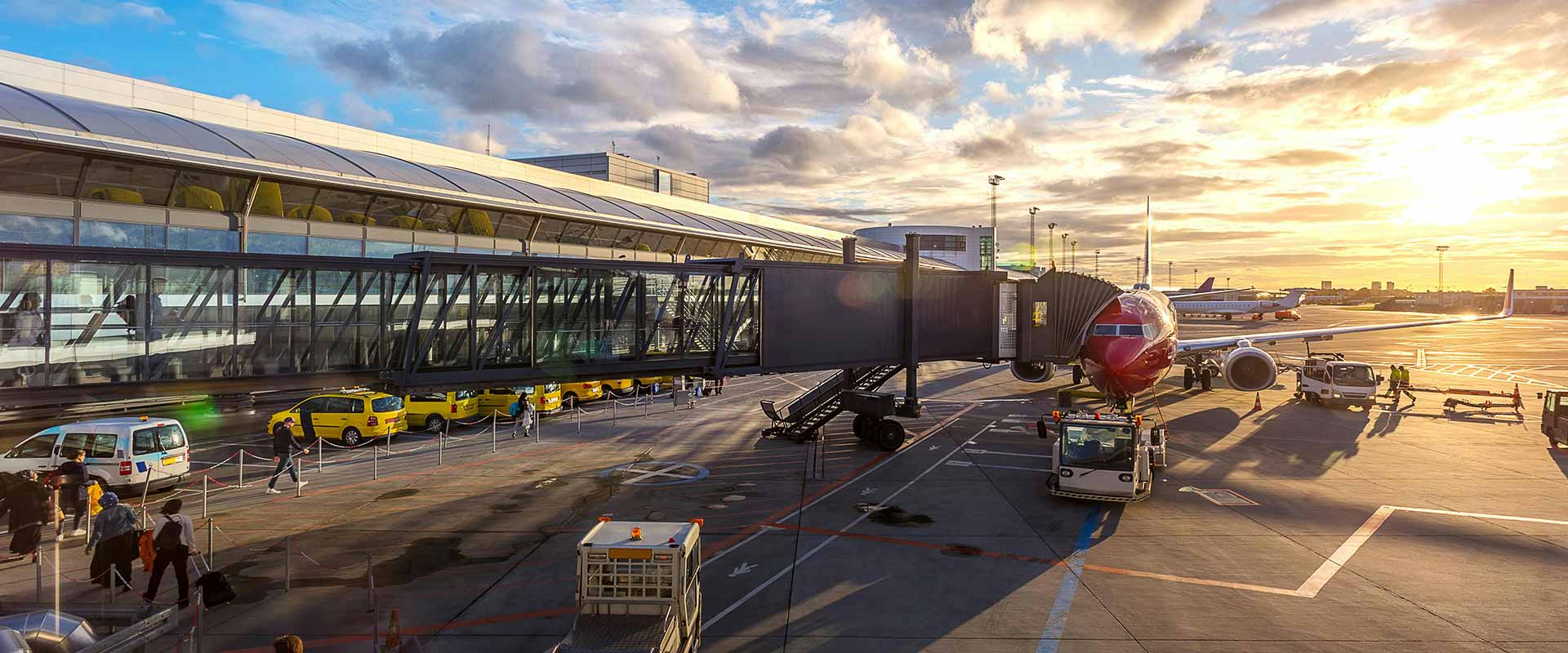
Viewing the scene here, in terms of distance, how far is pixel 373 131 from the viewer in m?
47.8

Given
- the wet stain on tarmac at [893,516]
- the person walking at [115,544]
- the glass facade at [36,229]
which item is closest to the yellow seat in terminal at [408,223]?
the glass facade at [36,229]

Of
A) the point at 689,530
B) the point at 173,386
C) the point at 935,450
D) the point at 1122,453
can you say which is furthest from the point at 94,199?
the point at 1122,453

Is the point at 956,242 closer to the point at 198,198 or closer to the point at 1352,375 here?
the point at 1352,375

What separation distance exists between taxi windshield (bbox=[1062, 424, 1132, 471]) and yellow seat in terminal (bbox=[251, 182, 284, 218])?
103 feet

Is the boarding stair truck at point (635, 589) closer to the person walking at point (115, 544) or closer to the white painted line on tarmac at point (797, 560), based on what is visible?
the white painted line on tarmac at point (797, 560)

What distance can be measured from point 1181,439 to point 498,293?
27141mm

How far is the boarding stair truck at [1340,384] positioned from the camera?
38.2 metres

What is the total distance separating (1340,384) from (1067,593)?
34093 millimetres

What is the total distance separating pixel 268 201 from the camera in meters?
30.0

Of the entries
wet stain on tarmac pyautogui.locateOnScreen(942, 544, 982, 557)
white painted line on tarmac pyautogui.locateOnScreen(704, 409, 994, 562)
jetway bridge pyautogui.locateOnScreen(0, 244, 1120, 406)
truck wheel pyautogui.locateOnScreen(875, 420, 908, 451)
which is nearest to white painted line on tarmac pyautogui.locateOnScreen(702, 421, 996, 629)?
white painted line on tarmac pyautogui.locateOnScreen(704, 409, 994, 562)

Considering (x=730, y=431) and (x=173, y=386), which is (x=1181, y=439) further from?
(x=173, y=386)

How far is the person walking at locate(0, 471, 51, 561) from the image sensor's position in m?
15.9

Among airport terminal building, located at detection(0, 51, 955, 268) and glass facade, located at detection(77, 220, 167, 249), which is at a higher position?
airport terminal building, located at detection(0, 51, 955, 268)

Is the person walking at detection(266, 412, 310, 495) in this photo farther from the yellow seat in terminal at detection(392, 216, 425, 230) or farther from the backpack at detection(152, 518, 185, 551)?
the yellow seat in terminal at detection(392, 216, 425, 230)
